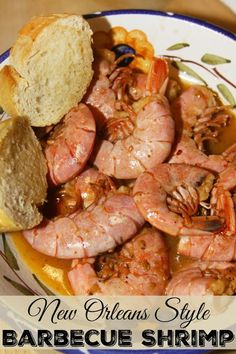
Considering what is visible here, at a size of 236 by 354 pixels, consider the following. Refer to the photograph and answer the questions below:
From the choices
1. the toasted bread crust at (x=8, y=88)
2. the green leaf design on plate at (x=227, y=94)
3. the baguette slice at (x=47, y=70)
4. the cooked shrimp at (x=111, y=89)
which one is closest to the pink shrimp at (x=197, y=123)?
the green leaf design on plate at (x=227, y=94)

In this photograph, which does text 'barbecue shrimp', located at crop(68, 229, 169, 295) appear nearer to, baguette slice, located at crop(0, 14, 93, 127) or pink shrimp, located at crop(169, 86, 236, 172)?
pink shrimp, located at crop(169, 86, 236, 172)

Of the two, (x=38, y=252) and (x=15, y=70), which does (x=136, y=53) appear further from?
(x=38, y=252)

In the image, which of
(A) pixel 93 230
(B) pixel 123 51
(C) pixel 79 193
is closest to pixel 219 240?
(A) pixel 93 230

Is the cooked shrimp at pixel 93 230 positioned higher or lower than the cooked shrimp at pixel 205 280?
higher

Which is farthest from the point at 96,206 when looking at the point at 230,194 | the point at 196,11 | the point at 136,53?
the point at 196,11

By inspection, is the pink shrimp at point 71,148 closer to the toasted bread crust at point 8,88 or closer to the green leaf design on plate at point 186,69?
the toasted bread crust at point 8,88

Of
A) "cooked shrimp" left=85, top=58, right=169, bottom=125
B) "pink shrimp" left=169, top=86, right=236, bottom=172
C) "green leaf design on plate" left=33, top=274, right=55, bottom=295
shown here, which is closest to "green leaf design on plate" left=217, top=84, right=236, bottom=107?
"pink shrimp" left=169, top=86, right=236, bottom=172
